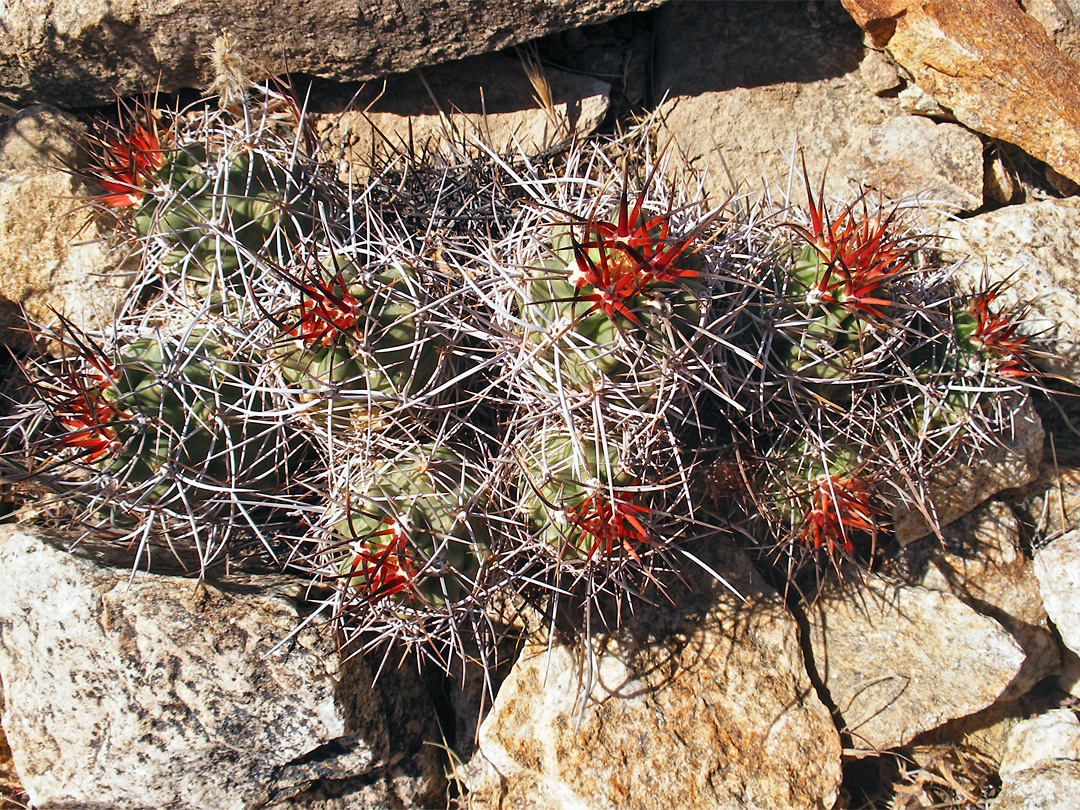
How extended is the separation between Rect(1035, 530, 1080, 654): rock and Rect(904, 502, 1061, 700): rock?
0.05 metres

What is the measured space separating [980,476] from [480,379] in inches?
82.1

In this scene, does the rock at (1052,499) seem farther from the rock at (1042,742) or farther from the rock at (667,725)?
the rock at (667,725)

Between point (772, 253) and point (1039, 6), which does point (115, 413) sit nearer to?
point (772, 253)

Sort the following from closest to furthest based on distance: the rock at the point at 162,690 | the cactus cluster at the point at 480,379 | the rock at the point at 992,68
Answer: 1. the cactus cluster at the point at 480,379
2. the rock at the point at 162,690
3. the rock at the point at 992,68

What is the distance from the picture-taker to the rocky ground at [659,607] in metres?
2.31

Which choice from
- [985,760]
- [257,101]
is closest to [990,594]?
[985,760]

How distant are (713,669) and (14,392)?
295 cm

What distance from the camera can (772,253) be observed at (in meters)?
2.22

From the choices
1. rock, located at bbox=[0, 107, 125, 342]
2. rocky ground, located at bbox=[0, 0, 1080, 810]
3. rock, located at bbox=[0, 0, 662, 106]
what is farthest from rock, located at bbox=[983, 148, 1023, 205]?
rock, located at bbox=[0, 107, 125, 342]

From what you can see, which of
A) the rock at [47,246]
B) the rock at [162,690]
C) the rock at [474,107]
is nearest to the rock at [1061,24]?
the rock at [474,107]

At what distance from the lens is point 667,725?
249 centimetres

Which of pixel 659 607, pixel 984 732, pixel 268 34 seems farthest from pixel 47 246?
pixel 984 732

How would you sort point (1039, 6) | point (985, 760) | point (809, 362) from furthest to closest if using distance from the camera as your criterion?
point (1039, 6) → point (985, 760) → point (809, 362)

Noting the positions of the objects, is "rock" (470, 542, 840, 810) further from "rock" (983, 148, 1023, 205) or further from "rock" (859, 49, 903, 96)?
"rock" (859, 49, 903, 96)
